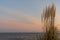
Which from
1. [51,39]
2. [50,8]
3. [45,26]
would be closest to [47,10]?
[50,8]

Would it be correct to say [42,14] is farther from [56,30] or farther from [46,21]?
[56,30]

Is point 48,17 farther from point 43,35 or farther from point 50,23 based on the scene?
point 43,35

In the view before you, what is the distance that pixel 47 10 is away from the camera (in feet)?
12.2

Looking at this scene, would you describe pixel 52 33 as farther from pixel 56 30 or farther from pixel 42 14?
pixel 42 14

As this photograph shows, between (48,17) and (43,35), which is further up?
(48,17)

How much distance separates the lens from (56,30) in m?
3.83

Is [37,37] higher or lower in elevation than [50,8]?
lower

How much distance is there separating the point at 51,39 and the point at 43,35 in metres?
0.19

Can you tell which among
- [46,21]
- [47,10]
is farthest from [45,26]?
[47,10]

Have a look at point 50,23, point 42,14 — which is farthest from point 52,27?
point 42,14

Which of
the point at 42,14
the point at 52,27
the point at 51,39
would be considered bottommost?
the point at 51,39

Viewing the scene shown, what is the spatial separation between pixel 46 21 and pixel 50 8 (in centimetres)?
29

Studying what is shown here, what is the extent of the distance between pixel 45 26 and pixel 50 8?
0.41m

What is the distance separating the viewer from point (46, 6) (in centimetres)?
387
